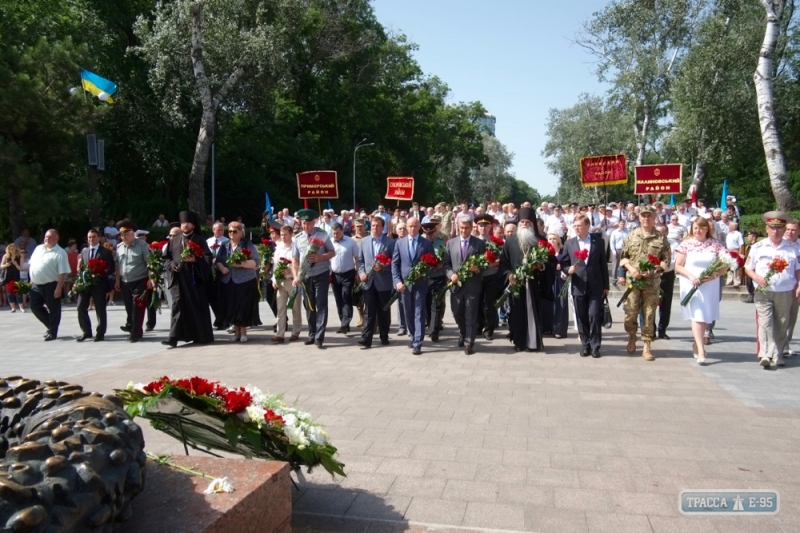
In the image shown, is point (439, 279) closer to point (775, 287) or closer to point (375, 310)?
point (375, 310)

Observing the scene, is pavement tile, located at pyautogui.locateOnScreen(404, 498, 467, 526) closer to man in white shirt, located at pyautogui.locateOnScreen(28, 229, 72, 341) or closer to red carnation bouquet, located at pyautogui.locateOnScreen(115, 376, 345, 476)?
red carnation bouquet, located at pyautogui.locateOnScreen(115, 376, 345, 476)

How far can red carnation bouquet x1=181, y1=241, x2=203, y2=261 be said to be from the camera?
10617mm

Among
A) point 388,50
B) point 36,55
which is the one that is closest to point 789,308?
point 36,55

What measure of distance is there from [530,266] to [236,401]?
6724 millimetres

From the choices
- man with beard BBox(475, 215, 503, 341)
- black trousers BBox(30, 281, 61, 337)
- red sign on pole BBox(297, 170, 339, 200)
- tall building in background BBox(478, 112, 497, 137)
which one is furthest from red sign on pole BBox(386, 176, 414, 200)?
tall building in background BBox(478, 112, 497, 137)

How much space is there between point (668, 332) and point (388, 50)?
40635 millimetres

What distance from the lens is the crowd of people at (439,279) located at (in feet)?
29.7

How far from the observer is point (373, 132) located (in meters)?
51.4

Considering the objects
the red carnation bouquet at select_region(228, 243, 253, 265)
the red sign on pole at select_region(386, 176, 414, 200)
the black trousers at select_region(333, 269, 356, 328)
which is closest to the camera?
the red carnation bouquet at select_region(228, 243, 253, 265)

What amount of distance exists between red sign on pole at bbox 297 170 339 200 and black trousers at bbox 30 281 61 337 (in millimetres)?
11631

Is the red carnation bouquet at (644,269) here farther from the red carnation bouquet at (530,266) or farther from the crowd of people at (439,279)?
the red carnation bouquet at (530,266)

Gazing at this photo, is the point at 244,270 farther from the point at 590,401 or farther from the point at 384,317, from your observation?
the point at 590,401

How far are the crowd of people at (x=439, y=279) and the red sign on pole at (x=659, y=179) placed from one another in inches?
464

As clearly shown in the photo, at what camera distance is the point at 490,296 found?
1076cm
